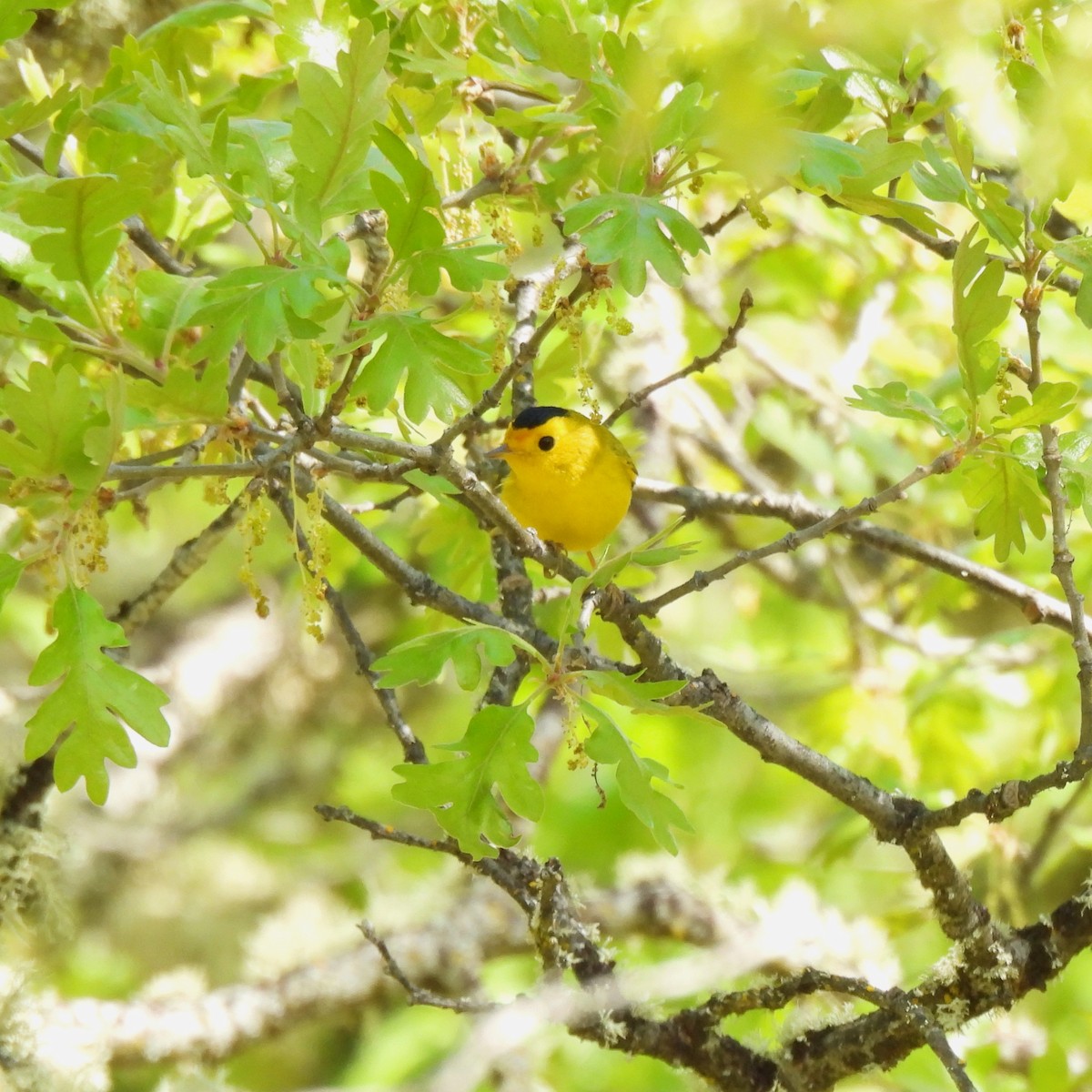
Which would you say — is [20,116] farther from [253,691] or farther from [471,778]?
[253,691]

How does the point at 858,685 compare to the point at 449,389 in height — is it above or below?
above

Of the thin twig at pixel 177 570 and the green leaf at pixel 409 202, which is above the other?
the thin twig at pixel 177 570

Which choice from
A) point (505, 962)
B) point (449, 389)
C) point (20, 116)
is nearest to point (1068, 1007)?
point (505, 962)

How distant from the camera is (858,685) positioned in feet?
13.9

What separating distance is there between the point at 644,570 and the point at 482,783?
2.93ft

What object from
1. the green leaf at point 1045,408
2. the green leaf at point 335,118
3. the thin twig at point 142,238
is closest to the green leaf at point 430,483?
the green leaf at point 335,118

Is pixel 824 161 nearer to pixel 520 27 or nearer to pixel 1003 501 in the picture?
pixel 520 27

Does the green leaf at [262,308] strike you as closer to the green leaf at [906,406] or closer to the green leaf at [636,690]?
the green leaf at [636,690]

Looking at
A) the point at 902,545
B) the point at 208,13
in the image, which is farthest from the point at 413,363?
the point at 902,545

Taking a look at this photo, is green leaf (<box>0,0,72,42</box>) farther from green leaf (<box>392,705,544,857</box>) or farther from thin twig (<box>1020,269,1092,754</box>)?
thin twig (<box>1020,269,1092,754</box>)

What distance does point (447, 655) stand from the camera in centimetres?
179

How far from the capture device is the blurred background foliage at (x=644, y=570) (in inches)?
69.4

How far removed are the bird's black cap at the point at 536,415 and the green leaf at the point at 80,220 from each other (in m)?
1.45

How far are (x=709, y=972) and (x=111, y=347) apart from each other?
6.92 ft
